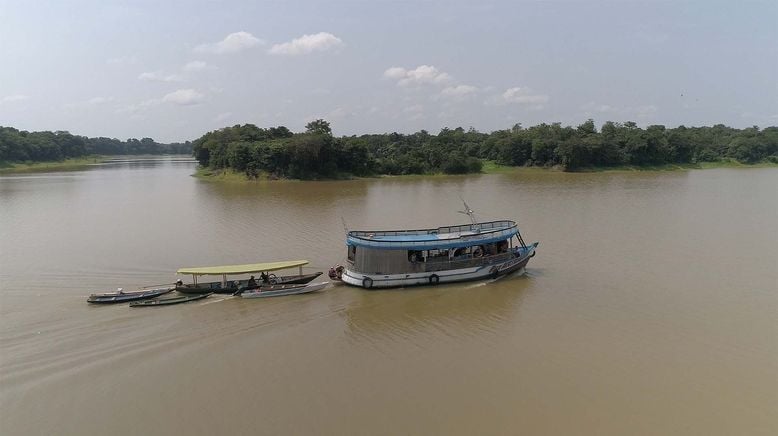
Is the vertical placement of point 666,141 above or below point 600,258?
above

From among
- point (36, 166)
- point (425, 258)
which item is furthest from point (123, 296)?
point (36, 166)

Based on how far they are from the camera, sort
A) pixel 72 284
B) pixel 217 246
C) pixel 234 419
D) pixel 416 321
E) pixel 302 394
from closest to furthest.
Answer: pixel 234 419
pixel 302 394
pixel 416 321
pixel 72 284
pixel 217 246

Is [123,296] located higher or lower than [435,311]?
higher

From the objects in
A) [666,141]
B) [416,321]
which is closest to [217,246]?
[416,321]

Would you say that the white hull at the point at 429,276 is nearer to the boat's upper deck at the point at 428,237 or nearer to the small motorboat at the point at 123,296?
the boat's upper deck at the point at 428,237

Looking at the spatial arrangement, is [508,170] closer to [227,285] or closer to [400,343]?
[227,285]

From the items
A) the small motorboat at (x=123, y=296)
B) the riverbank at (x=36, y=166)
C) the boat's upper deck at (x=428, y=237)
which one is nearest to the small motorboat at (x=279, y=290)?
the boat's upper deck at (x=428, y=237)

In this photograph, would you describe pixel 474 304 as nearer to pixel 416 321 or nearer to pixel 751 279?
pixel 416 321
